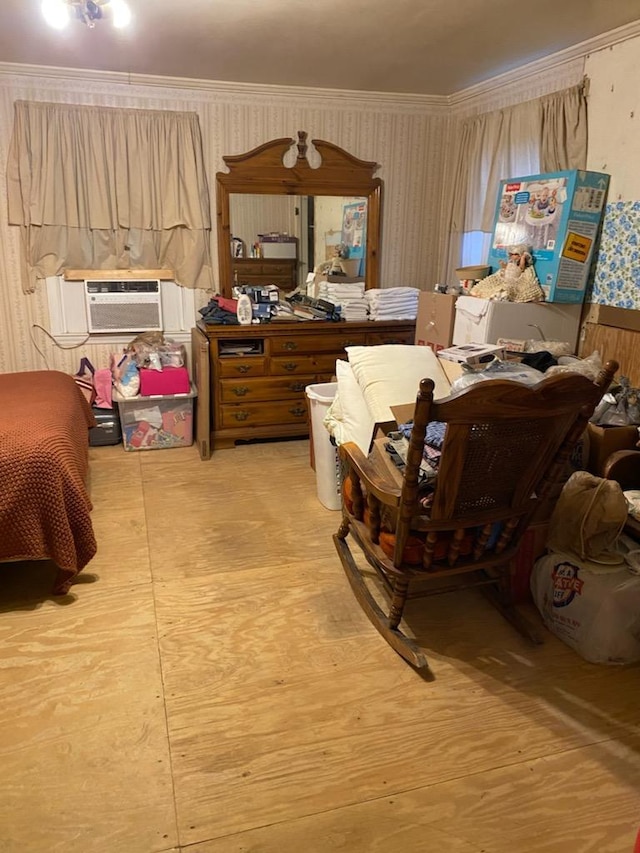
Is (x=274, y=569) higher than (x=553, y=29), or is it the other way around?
(x=553, y=29)

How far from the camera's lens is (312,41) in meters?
3.09

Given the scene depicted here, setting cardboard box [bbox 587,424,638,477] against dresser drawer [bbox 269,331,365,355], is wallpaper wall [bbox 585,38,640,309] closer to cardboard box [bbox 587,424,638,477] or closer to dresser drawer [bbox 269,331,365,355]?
cardboard box [bbox 587,424,638,477]

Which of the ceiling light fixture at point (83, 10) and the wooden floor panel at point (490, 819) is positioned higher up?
the ceiling light fixture at point (83, 10)

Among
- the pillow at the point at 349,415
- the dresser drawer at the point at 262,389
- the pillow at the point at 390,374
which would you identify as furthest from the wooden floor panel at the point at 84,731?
the dresser drawer at the point at 262,389

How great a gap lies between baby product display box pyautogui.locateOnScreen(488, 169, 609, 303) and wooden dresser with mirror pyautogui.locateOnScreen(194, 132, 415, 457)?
1214mm

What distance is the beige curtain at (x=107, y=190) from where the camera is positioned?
12.4ft

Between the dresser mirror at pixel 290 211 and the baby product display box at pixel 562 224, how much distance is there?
1.47 meters

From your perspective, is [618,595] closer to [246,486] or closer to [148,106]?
[246,486]

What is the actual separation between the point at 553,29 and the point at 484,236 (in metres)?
1.35

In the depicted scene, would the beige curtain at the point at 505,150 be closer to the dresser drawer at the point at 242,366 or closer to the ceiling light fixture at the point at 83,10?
the dresser drawer at the point at 242,366

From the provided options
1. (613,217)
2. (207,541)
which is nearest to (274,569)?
(207,541)

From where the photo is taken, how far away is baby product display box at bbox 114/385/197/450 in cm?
392

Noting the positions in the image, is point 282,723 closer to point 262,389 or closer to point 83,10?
point 262,389

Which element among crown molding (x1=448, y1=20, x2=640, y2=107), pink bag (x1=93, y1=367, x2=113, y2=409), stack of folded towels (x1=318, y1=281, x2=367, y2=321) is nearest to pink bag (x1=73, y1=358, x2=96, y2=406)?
pink bag (x1=93, y1=367, x2=113, y2=409)
